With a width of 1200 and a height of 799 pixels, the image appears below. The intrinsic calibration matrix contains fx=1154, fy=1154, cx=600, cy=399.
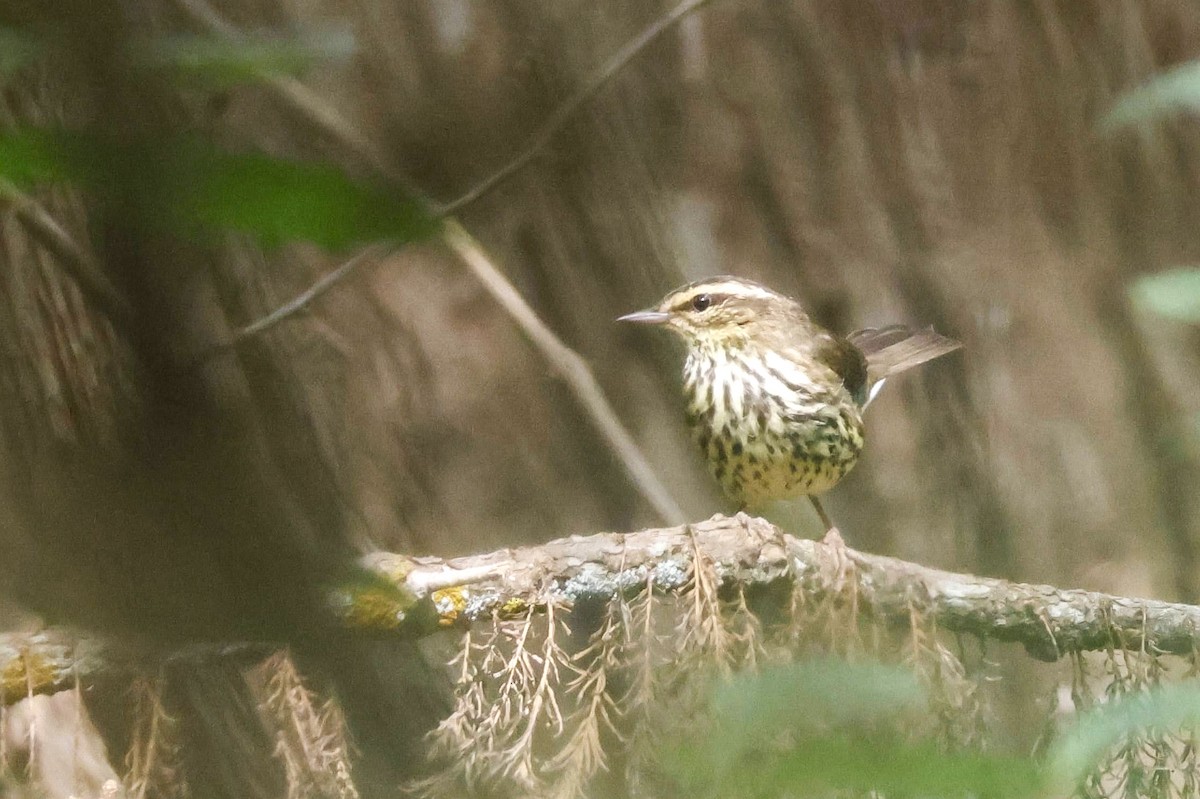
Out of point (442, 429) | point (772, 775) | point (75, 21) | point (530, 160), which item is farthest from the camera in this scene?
point (442, 429)

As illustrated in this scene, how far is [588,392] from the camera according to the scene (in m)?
2.22

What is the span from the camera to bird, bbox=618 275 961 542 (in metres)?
2.39

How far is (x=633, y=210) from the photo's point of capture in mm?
778

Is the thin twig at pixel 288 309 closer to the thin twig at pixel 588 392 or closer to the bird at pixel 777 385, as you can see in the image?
the thin twig at pixel 588 392

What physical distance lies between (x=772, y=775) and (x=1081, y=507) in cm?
246

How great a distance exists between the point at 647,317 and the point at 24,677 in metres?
Result: 1.09

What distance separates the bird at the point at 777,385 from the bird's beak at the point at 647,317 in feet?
0.80

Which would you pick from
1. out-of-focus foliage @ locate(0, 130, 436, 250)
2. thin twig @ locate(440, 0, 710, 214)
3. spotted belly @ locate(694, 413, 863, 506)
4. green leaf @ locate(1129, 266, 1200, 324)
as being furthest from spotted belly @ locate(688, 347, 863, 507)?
out-of-focus foliage @ locate(0, 130, 436, 250)

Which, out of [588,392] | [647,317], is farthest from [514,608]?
[588,392]

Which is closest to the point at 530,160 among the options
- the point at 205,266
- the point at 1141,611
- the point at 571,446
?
the point at 205,266

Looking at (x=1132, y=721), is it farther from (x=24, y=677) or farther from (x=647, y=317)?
(x=647, y=317)

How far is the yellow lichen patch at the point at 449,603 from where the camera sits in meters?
1.43

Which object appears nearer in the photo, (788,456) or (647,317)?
(647,317)

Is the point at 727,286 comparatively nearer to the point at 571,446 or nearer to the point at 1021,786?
the point at 571,446
